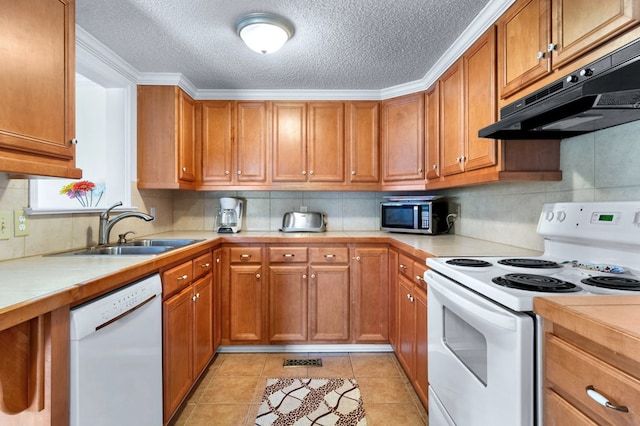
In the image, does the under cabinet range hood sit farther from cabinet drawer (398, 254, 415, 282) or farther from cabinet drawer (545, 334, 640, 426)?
cabinet drawer (398, 254, 415, 282)

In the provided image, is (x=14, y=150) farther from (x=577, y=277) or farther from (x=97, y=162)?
(x=577, y=277)

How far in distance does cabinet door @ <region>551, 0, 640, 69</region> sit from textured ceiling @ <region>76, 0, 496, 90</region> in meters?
0.56

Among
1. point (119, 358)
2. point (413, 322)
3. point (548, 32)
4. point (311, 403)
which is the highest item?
point (548, 32)

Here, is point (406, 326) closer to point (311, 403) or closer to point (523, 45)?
point (311, 403)

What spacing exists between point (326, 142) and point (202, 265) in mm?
1462

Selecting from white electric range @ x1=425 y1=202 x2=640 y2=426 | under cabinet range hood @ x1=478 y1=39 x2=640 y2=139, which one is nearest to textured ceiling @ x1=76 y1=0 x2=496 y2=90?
under cabinet range hood @ x1=478 y1=39 x2=640 y2=139

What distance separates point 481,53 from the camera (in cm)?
174

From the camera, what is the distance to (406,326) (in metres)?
2.07

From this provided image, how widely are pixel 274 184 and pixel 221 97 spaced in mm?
900

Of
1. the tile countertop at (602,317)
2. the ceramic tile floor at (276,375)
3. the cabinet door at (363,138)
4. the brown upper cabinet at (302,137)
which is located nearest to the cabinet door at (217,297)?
the ceramic tile floor at (276,375)

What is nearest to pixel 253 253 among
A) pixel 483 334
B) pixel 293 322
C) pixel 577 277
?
pixel 293 322

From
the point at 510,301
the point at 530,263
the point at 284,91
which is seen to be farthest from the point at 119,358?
the point at 284,91

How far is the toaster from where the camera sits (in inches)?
113

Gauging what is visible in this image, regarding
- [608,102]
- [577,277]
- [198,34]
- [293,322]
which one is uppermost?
[198,34]
